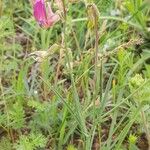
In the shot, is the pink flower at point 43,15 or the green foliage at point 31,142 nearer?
the pink flower at point 43,15

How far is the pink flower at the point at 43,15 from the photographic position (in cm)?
145

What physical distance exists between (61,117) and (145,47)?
739mm

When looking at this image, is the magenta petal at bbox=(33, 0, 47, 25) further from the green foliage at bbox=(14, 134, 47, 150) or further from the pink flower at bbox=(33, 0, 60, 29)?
the green foliage at bbox=(14, 134, 47, 150)

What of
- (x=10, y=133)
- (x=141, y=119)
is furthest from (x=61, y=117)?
(x=141, y=119)

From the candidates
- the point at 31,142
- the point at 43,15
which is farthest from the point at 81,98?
the point at 43,15

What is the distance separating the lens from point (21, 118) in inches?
71.1

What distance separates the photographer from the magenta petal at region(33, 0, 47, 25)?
1.45m

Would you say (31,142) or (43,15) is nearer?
(43,15)

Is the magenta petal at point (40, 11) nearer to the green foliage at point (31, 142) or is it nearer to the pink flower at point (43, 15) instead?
the pink flower at point (43, 15)

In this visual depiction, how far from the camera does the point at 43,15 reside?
149 cm

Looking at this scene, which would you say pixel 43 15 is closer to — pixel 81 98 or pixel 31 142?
pixel 31 142

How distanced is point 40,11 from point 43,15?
2 cm

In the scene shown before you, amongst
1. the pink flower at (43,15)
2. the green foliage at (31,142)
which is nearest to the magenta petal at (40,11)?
the pink flower at (43,15)

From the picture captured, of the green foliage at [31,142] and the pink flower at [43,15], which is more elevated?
the pink flower at [43,15]
